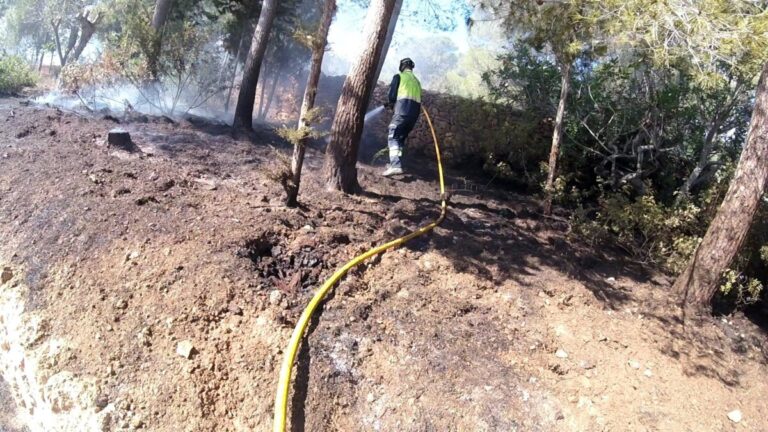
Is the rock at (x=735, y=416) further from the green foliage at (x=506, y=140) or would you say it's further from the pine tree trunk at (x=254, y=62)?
the pine tree trunk at (x=254, y=62)

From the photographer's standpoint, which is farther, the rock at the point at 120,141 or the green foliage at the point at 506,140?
the green foliage at the point at 506,140

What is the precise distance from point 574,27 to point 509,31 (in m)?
1.04

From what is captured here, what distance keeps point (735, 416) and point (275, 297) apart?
10.7ft

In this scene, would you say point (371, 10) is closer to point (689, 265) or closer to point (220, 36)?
point (689, 265)

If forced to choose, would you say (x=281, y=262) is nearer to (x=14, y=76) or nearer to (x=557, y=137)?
(x=557, y=137)

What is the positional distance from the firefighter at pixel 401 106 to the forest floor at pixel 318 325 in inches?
66.7

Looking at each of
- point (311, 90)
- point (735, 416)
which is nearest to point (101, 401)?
point (311, 90)

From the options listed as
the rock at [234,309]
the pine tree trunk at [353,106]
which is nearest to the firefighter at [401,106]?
the pine tree trunk at [353,106]

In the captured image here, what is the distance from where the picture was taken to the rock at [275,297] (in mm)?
3495

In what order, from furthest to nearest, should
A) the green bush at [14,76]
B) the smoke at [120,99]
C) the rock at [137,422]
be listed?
the green bush at [14,76] → the smoke at [120,99] → the rock at [137,422]

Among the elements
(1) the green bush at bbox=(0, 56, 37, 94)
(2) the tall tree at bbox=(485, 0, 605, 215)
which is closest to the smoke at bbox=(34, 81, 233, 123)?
(1) the green bush at bbox=(0, 56, 37, 94)

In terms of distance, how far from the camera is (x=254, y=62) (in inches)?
302

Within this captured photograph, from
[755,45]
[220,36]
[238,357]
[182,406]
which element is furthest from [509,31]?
[220,36]

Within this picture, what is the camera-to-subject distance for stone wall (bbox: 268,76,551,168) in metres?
7.21
